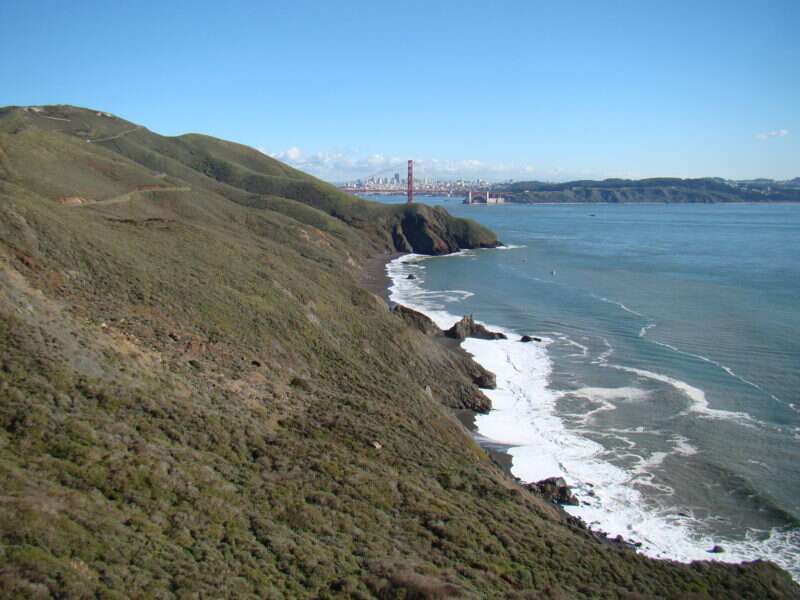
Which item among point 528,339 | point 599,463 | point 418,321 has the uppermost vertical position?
point 418,321

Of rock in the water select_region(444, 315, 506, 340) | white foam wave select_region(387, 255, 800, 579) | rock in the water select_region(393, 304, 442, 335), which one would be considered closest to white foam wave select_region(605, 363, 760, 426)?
white foam wave select_region(387, 255, 800, 579)

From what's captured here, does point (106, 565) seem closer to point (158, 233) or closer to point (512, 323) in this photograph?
point (158, 233)

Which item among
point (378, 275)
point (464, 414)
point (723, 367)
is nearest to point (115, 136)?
point (378, 275)

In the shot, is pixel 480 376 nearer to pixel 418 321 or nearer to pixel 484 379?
pixel 484 379

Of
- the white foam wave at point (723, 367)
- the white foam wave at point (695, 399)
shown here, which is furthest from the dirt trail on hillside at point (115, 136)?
the white foam wave at point (695, 399)

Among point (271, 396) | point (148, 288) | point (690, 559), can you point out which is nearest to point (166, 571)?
point (271, 396)

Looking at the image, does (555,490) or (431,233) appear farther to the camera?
(431,233)
